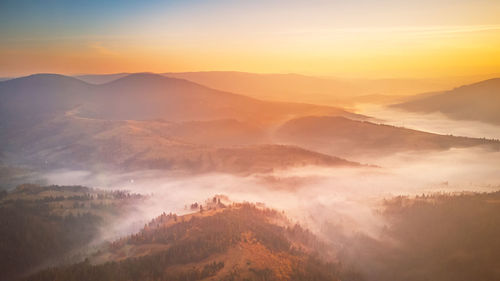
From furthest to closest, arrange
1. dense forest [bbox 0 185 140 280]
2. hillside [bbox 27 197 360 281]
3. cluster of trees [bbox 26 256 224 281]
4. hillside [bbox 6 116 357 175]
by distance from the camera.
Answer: hillside [bbox 6 116 357 175] → dense forest [bbox 0 185 140 280] → hillside [bbox 27 197 360 281] → cluster of trees [bbox 26 256 224 281]

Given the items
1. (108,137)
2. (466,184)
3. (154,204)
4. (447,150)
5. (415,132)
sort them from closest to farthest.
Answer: (154,204) < (466,184) < (447,150) < (108,137) < (415,132)

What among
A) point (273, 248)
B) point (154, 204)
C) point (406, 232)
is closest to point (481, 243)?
point (406, 232)

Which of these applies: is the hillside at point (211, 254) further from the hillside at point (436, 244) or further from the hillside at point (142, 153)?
the hillside at point (142, 153)

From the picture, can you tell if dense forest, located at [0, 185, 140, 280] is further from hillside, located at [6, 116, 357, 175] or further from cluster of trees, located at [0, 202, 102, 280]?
hillside, located at [6, 116, 357, 175]

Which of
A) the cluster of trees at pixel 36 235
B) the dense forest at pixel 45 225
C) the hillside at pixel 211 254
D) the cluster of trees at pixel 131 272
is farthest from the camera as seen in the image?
the dense forest at pixel 45 225

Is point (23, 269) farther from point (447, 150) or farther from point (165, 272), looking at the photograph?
point (447, 150)

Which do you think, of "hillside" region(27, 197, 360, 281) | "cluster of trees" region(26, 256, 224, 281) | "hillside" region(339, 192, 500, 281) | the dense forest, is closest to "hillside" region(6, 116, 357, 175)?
the dense forest

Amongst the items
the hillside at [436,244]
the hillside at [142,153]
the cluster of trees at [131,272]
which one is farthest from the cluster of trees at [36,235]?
the hillside at [142,153]

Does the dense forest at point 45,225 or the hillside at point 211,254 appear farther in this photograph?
the dense forest at point 45,225

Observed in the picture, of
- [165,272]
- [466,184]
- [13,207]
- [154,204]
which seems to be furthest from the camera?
[466,184]
